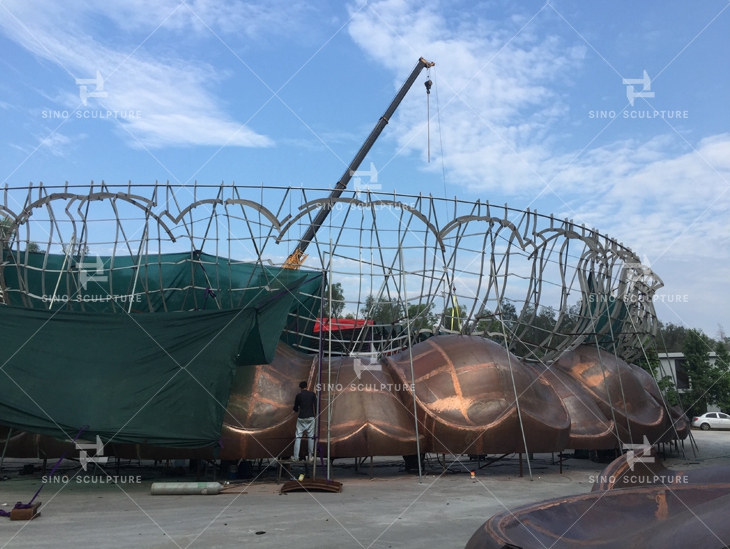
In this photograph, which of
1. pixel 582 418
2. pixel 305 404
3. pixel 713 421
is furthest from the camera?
pixel 713 421

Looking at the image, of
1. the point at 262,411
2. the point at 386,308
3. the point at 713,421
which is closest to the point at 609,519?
the point at 262,411

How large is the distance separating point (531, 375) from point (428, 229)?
14.1 ft

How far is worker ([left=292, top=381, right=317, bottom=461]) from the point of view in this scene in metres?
12.6

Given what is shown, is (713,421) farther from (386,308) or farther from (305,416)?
(305,416)

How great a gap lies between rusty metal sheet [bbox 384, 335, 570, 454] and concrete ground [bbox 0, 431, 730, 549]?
0.80m

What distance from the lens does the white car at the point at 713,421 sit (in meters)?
34.0

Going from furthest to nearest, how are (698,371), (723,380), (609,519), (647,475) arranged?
1. (698,371)
2. (723,380)
3. (647,475)
4. (609,519)

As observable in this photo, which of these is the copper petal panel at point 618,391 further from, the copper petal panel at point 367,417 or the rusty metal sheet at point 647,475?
the rusty metal sheet at point 647,475

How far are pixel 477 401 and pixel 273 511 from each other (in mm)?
6120

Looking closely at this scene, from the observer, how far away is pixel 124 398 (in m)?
11.8

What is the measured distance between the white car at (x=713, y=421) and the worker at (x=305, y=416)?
2931 cm

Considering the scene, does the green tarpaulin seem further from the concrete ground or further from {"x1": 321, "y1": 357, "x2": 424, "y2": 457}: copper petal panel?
{"x1": 321, "y1": 357, "x2": 424, "y2": 457}: copper petal panel

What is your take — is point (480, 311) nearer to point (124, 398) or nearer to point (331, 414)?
point (331, 414)

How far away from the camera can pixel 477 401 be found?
1412 cm
